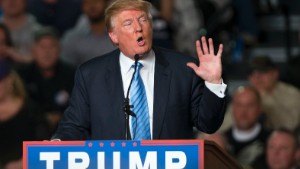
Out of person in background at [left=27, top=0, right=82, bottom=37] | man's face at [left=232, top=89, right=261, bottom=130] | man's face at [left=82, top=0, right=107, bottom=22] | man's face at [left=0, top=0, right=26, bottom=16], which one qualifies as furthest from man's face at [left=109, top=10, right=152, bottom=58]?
person in background at [left=27, top=0, right=82, bottom=37]

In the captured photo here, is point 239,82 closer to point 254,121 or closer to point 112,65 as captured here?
point 254,121

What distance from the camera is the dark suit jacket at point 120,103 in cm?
456

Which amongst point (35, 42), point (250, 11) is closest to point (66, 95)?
point (35, 42)

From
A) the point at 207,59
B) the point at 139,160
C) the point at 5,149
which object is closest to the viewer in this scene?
the point at 139,160

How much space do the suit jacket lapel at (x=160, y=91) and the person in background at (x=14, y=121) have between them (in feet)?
12.9

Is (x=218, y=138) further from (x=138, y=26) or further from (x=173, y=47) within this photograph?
(x=138, y=26)

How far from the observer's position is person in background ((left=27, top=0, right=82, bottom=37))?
10.0 meters

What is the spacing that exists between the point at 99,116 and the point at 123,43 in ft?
1.11

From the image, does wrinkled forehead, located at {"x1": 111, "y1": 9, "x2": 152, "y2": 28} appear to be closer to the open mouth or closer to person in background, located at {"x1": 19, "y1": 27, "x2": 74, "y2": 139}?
the open mouth

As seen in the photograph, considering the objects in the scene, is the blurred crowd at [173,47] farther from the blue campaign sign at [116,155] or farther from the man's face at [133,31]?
the blue campaign sign at [116,155]

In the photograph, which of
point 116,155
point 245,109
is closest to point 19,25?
point 245,109

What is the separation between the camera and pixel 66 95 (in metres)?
9.27

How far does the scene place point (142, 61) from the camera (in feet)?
15.2

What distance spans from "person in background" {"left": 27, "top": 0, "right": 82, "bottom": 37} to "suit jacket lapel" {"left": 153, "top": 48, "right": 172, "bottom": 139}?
5461 millimetres
